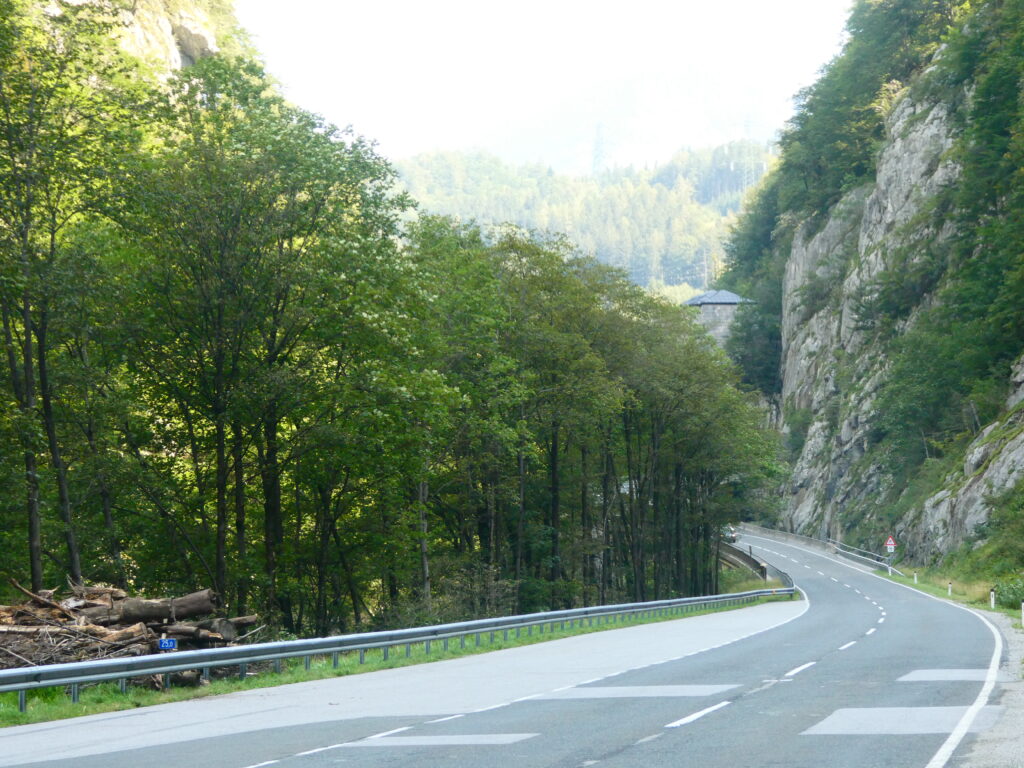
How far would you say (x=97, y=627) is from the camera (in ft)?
54.2

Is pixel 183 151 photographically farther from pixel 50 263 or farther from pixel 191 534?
pixel 191 534

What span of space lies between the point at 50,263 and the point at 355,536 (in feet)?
47.1

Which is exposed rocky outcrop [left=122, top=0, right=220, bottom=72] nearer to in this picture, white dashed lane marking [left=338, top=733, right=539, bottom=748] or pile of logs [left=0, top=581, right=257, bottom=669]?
pile of logs [left=0, top=581, right=257, bottom=669]

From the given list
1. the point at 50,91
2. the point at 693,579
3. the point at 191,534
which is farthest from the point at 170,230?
the point at 693,579

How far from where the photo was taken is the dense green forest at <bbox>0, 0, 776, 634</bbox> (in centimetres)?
2231

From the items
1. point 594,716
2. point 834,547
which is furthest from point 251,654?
point 834,547

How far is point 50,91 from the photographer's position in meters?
21.7

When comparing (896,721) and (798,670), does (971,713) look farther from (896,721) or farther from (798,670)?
(798,670)

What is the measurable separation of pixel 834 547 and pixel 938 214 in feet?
90.7

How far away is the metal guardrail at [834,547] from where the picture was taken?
70319mm

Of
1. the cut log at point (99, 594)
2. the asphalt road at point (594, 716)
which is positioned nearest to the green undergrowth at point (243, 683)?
the asphalt road at point (594, 716)

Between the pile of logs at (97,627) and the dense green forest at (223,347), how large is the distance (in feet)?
12.3

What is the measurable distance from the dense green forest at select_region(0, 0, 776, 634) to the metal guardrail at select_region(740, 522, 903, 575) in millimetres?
40281

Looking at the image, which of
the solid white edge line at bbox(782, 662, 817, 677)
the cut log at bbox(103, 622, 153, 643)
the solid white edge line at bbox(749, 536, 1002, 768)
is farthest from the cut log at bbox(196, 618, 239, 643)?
the solid white edge line at bbox(749, 536, 1002, 768)
